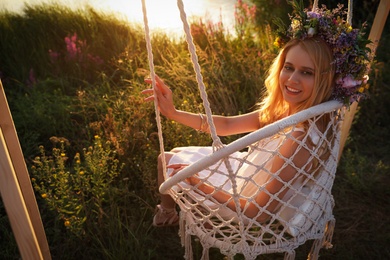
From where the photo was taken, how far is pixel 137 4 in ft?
12.4

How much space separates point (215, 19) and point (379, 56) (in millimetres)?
1427

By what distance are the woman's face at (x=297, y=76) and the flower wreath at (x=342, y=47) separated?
0.07 meters

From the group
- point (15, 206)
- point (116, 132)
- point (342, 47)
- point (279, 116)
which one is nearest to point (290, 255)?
point (279, 116)

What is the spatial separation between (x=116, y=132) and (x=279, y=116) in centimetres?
93

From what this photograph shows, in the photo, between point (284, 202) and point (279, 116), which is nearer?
point (284, 202)

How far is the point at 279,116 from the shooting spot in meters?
1.66

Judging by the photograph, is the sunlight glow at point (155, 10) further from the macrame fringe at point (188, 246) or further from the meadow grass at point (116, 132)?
the macrame fringe at point (188, 246)

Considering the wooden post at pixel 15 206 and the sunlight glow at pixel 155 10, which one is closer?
the wooden post at pixel 15 206

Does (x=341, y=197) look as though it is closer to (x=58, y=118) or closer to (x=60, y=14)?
(x=58, y=118)

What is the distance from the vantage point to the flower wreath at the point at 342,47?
1313 millimetres

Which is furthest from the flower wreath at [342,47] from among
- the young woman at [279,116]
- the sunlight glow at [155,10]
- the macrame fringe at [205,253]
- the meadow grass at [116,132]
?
the sunlight glow at [155,10]

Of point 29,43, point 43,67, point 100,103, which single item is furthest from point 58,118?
point 29,43

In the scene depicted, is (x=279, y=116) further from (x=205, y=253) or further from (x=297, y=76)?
(x=205, y=253)

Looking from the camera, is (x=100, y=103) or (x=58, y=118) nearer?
(x=100, y=103)
